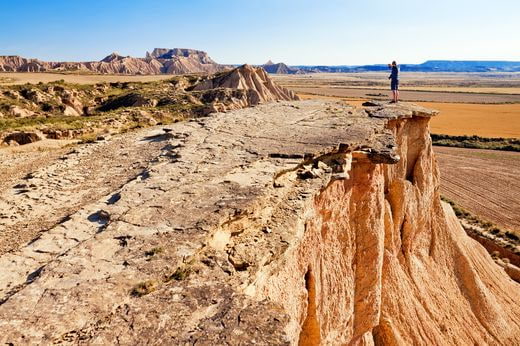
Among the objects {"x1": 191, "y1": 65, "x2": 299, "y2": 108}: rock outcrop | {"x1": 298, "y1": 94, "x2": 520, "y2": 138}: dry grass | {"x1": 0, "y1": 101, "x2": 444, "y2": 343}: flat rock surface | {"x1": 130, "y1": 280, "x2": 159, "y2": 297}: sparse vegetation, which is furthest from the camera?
{"x1": 298, "y1": 94, "x2": 520, "y2": 138}: dry grass

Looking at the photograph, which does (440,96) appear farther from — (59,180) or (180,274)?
(180,274)

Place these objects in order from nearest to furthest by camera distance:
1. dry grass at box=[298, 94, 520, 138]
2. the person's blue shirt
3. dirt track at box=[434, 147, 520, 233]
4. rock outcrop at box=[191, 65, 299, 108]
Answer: the person's blue shirt, dirt track at box=[434, 147, 520, 233], rock outcrop at box=[191, 65, 299, 108], dry grass at box=[298, 94, 520, 138]

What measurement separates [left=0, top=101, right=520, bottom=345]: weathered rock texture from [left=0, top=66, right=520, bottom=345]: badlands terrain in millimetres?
26

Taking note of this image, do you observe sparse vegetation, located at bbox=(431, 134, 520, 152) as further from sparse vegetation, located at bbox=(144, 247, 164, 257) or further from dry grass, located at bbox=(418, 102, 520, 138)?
sparse vegetation, located at bbox=(144, 247, 164, 257)

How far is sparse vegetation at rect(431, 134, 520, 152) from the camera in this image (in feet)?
139

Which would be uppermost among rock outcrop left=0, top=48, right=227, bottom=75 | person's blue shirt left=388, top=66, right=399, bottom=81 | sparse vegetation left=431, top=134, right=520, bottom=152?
rock outcrop left=0, top=48, right=227, bottom=75

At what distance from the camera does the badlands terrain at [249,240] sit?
11.7ft

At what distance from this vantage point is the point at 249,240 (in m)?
4.98

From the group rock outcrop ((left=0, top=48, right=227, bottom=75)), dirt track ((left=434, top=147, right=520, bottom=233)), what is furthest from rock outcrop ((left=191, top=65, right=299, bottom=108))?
rock outcrop ((left=0, top=48, right=227, bottom=75))

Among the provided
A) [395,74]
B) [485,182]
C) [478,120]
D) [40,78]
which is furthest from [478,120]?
[40,78]

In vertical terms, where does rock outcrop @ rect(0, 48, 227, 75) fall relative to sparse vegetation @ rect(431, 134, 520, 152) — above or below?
above

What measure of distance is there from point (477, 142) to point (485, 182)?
→ 17.8m

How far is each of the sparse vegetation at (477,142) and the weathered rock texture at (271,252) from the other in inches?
1315

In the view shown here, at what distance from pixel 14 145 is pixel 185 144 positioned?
1050 centimetres
